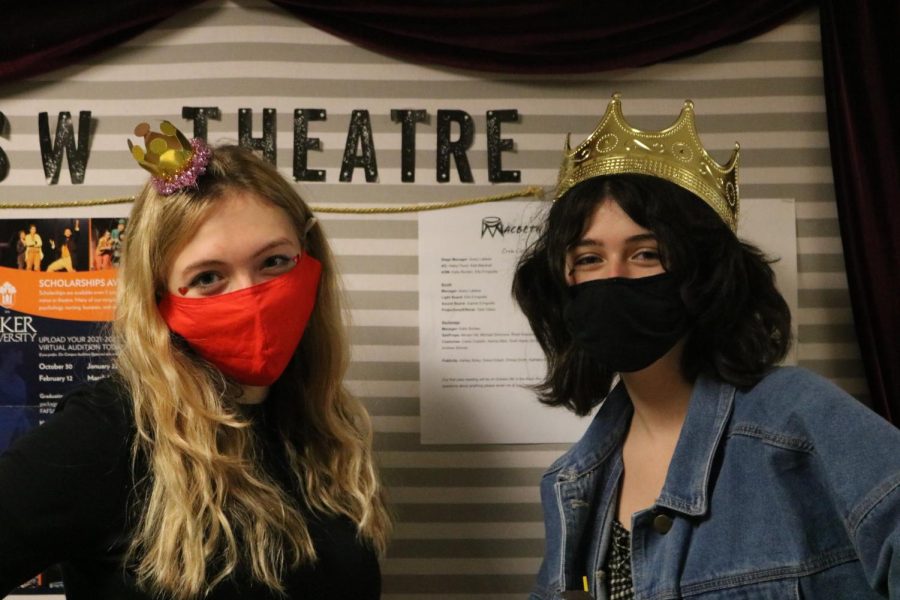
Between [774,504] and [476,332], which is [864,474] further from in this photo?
[476,332]

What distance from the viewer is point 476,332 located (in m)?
1.90

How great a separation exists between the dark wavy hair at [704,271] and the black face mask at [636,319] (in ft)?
0.09

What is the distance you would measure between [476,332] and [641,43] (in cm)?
81

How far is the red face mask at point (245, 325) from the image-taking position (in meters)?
A: 1.34

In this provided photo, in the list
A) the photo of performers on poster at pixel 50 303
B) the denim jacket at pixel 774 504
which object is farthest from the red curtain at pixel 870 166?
the photo of performers on poster at pixel 50 303

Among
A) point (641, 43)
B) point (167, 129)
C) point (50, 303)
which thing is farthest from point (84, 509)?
point (641, 43)

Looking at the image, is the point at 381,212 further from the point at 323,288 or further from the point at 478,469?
the point at 478,469

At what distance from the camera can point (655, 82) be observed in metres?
1.90

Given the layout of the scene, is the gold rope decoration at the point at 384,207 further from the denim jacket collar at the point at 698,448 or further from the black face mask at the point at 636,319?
the denim jacket collar at the point at 698,448

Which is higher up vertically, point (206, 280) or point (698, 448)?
point (206, 280)

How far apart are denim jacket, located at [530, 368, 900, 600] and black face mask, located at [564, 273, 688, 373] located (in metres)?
0.13

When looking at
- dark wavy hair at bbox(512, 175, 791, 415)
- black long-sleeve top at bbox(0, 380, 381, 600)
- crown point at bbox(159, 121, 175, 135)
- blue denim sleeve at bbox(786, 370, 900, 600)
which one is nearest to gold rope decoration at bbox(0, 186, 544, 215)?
dark wavy hair at bbox(512, 175, 791, 415)

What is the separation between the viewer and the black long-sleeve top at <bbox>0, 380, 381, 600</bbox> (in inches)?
46.2

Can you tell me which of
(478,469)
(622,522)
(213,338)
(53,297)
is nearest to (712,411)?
(622,522)
